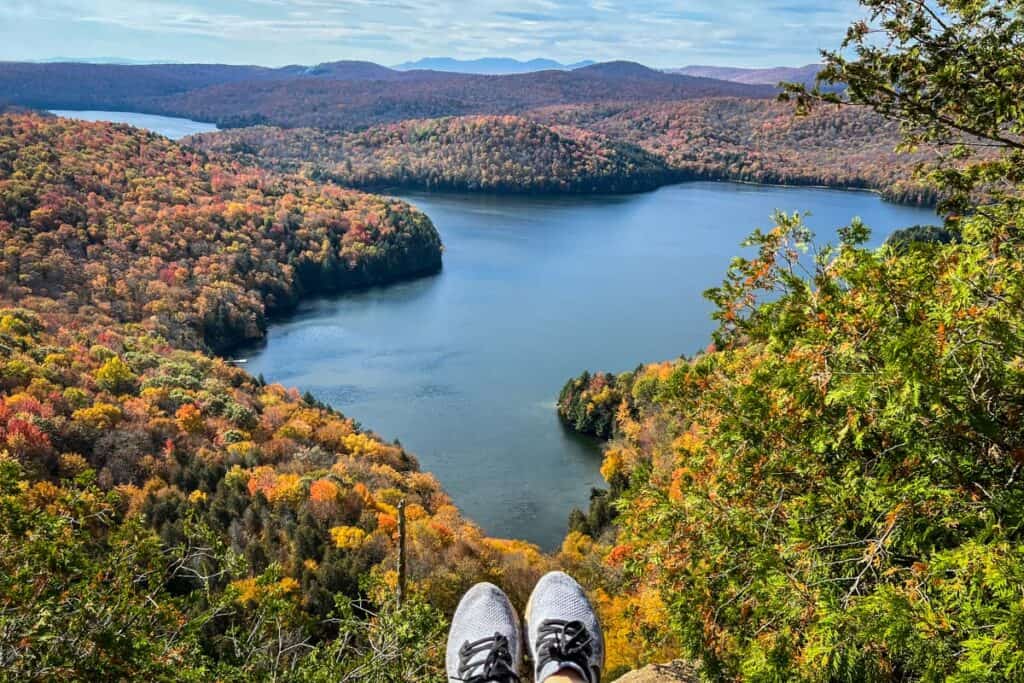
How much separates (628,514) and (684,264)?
5976 centimetres

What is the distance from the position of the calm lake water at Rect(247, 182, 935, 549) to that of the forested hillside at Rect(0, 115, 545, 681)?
3.12 metres

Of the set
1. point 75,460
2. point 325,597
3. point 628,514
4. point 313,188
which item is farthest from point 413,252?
point 628,514

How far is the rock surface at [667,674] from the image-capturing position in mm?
5324

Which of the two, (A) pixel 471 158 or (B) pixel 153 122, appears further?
(B) pixel 153 122

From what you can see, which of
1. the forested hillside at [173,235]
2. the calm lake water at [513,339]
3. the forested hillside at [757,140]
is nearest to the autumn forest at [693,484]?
the calm lake water at [513,339]

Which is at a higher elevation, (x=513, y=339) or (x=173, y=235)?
(x=173, y=235)

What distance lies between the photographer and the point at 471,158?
407 ft

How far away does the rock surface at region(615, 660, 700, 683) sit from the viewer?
5324 mm

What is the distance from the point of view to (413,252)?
68812 millimetres

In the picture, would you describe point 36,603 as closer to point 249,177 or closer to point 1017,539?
point 1017,539

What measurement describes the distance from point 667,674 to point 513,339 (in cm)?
4200

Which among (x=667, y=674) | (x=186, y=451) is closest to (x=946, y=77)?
(x=667, y=674)

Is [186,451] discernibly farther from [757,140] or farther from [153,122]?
[153,122]

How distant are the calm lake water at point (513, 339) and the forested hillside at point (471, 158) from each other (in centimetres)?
3149
